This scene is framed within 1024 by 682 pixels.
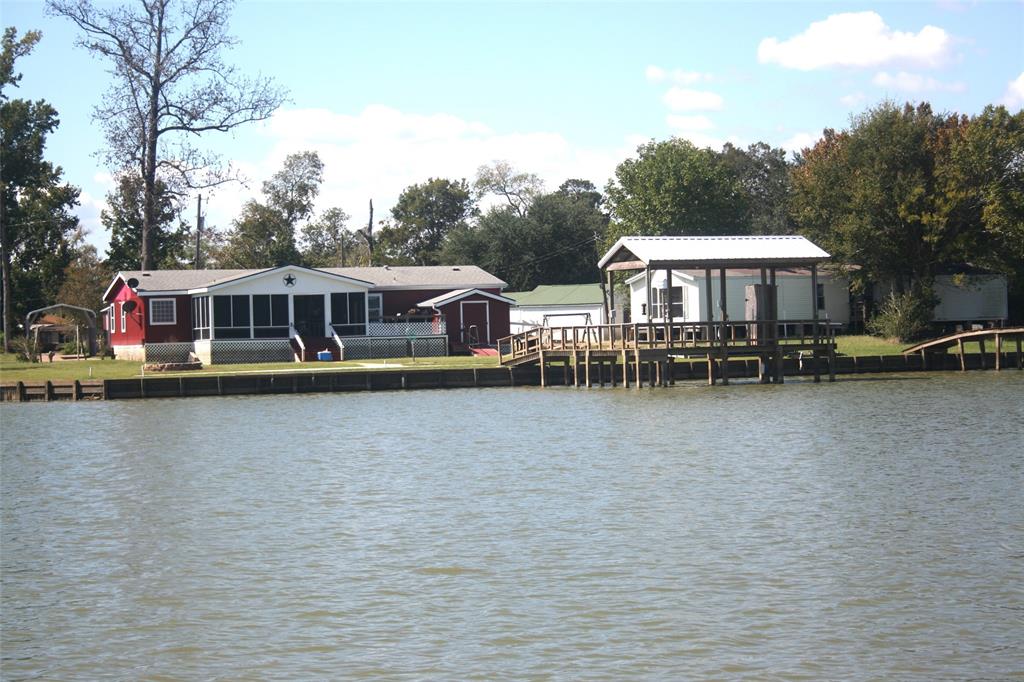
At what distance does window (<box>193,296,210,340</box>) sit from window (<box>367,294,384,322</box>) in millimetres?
8609

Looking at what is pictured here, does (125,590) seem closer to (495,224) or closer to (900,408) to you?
(900,408)

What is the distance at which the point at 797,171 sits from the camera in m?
72.3

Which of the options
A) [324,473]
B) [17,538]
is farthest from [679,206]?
[17,538]

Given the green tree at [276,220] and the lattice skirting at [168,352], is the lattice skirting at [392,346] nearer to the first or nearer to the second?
the lattice skirting at [168,352]

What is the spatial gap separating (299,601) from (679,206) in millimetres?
67258

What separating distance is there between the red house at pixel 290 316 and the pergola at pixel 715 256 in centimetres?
1670

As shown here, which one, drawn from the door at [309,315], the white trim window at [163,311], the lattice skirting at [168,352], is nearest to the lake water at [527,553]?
the lattice skirting at [168,352]

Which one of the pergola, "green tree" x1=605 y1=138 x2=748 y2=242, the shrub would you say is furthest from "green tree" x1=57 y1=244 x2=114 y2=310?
the shrub

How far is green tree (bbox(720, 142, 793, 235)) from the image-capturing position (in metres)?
95.5

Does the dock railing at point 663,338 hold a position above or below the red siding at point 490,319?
below


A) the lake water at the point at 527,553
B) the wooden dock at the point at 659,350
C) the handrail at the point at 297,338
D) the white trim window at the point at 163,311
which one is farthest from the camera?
the white trim window at the point at 163,311

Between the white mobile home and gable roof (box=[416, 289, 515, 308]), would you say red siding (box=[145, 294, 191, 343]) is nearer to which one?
gable roof (box=[416, 289, 515, 308])

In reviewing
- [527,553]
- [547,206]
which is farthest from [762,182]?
[527,553]

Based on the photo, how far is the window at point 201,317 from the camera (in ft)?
191
